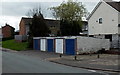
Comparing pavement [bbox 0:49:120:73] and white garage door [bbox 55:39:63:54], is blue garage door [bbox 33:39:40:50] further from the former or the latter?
pavement [bbox 0:49:120:73]

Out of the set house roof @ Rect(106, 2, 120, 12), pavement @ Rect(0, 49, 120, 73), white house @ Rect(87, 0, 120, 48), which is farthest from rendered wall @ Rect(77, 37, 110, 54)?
house roof @ Rect(106, 2, 120, 12)

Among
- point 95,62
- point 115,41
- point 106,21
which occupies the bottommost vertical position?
point 95,62

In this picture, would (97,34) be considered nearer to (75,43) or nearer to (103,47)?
(103,47)

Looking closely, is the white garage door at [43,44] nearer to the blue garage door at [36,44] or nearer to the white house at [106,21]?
the blue garage door at [36,44]

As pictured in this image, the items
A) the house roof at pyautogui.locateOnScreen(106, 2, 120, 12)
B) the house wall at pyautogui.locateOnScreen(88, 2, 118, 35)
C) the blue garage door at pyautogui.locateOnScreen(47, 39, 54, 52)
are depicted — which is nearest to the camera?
the blue garage door at pyautogui.locateOnScreen(47, 39, 54, 52)

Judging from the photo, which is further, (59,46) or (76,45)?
(59,46)

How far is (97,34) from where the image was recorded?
150 feet

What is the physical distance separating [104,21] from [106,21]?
0.56 m

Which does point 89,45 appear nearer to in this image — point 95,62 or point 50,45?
point 50,45

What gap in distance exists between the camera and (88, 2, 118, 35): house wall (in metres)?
41.9

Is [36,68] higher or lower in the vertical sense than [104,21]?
lower

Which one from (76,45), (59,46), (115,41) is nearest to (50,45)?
(59,46)

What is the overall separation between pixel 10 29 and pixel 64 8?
131 feet

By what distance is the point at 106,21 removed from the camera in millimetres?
43531
